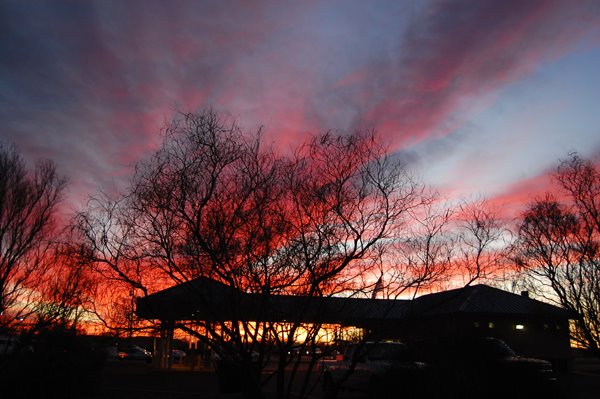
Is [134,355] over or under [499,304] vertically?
under

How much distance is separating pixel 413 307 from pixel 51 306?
38.9ft

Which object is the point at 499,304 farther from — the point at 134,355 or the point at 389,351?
the point at 134,355

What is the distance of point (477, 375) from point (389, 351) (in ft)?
15.8

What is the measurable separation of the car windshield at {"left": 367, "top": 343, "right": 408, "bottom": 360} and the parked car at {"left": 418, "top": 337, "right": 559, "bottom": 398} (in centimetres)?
48

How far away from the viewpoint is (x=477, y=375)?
10539 mm

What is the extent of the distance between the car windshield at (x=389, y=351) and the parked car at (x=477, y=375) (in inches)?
19.0

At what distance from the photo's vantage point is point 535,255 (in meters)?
24.2

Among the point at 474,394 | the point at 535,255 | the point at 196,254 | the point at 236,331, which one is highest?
the point at 535,255

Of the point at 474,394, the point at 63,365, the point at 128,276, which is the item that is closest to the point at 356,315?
the point at 474,394

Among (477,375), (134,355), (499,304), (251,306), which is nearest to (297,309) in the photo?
(251,306)

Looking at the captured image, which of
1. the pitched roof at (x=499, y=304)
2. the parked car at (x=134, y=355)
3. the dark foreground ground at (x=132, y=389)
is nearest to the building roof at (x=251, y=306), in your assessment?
the dark foreground ground at (x=132, y=389)

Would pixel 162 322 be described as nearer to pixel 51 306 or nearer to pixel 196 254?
pixel 196 254

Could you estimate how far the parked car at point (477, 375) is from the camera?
32.7ft

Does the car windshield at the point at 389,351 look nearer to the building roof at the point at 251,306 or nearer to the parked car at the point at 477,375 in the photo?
the parked car at the point at 477,375
